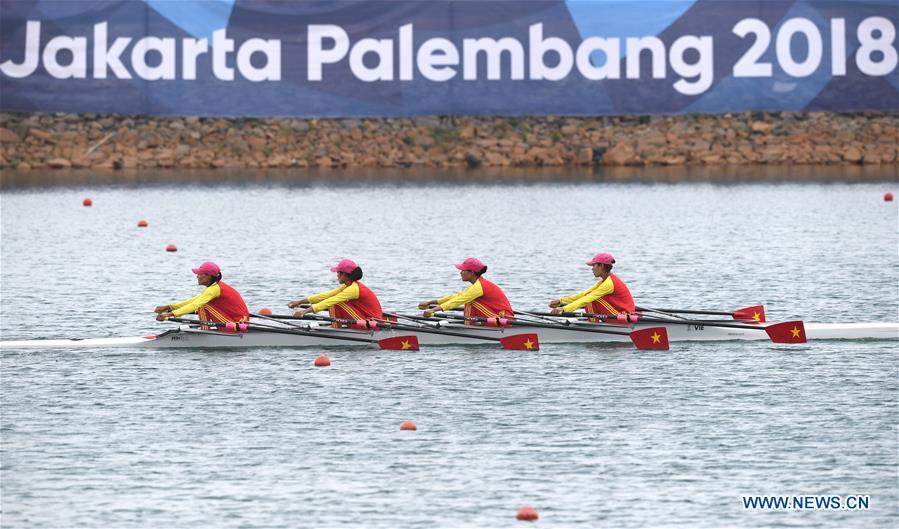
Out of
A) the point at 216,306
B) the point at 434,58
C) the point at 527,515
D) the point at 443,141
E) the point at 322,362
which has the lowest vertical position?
the point at 527,515

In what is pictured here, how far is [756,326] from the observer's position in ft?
118

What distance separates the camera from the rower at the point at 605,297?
35.4 meters

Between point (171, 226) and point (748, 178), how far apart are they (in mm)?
27890

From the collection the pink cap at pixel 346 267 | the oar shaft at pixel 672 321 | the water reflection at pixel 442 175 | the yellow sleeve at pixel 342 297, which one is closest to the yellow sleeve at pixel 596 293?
the oar shaft at pixel 672 321

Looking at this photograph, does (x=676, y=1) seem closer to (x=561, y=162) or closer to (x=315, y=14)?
(x=561, y=162)

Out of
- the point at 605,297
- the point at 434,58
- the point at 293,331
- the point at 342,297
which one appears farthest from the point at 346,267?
the point at 434,58

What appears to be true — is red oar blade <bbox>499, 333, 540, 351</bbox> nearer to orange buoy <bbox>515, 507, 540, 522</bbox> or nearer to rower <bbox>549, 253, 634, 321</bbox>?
rower <bbox>549, 253, 634, 321</bbox>

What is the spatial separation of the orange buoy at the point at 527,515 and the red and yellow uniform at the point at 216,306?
13.1 m

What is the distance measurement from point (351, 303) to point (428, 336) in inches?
71.5

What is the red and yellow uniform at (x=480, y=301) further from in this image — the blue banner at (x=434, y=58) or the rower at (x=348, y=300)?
the blue banner at (x=434, y=58)

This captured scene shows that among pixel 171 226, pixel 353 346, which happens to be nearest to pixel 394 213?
pixel 171 226

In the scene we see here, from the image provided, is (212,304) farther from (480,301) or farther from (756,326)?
(756,326)

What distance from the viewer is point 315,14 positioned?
76.4 m

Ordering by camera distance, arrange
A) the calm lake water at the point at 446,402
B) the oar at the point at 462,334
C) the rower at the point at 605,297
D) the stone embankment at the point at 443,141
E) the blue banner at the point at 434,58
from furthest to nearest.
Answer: the stone embankment at the point at 443,141
the blue banner at the point at 434,58
the rower at the point at 605,297
the oar at the point at 462,334
the calm lake water at the point at 446,402
